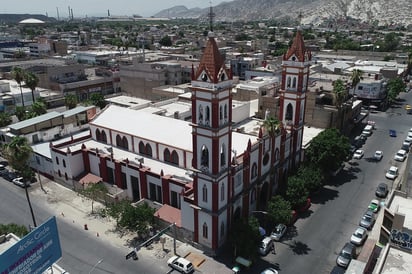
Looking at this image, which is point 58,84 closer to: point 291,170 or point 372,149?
point 291,170

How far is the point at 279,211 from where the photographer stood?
4438 centimetres

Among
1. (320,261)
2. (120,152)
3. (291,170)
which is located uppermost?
(120,152)

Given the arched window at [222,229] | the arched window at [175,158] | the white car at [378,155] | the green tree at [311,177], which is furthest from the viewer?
the white car at [378,155]

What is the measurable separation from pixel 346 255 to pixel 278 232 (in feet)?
27.3

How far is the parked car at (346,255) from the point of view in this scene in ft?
132

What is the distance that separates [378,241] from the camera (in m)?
43.3

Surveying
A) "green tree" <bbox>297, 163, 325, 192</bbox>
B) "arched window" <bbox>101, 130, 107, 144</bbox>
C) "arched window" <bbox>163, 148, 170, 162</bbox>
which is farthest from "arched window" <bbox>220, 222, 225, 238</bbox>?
"arched window" <bbox>101, 130, 107, 144</bbox>

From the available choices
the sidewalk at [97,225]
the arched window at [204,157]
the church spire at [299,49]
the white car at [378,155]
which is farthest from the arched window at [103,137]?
the white car at [378,155]

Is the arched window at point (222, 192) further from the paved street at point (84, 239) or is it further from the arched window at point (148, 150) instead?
the arched window at point (148, 150)

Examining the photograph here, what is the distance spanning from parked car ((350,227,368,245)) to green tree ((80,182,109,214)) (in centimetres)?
3423

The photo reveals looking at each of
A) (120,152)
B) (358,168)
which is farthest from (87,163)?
(358,168)

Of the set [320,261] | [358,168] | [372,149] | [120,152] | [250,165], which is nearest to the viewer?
[320,261]

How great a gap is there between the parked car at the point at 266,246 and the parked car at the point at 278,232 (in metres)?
1.26

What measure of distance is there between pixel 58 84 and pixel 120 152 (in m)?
60.3
